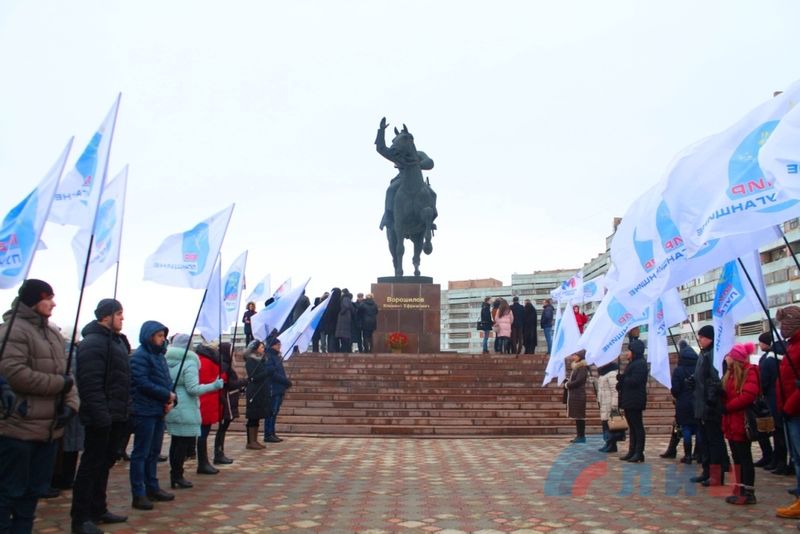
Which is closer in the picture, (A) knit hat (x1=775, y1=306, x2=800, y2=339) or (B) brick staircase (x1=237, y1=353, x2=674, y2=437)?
(A) knit hat (x1=775, y1=306, x2=800, y2=339)

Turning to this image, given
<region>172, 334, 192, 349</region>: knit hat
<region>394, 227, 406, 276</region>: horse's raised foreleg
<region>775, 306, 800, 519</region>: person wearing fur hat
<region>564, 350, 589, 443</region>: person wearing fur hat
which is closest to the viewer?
<region>775, 306, 800, 519</region>: person wearing fur hat

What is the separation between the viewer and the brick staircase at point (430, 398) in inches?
569

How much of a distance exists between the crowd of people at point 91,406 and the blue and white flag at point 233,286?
2.75m

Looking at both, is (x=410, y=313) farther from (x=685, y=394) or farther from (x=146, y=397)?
(x=146, y=397)

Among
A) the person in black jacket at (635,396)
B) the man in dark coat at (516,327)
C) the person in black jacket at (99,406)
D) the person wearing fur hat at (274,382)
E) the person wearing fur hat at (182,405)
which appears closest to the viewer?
the person in black jacket at (99,406)

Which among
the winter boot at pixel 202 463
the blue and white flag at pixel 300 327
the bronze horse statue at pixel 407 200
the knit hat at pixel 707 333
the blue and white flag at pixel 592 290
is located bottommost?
the winter boot at pixel 202 463

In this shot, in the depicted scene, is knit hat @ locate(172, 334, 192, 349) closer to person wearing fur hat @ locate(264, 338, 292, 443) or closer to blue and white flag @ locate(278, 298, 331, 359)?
person wearing fur hat @ locate(264, 338, 292, 443)

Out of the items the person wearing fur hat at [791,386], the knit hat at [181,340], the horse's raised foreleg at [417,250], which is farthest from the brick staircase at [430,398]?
the person wearing fur hat at [791,386]

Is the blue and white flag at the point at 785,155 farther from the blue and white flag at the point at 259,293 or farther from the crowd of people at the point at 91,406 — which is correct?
the blue and white flag at the point at 259,293

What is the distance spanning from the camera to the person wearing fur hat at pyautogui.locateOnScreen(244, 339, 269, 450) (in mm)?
11195

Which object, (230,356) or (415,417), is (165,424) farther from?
(415,417)

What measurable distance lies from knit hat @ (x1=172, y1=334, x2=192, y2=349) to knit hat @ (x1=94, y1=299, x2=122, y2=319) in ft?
5.77

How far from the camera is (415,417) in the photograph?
15008 millimetres

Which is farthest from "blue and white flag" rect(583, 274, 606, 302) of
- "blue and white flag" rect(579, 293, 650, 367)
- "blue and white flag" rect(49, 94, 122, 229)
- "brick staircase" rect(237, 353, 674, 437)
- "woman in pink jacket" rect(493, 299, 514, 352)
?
"blue and white flag" rect(49, 94, 122, 229)
